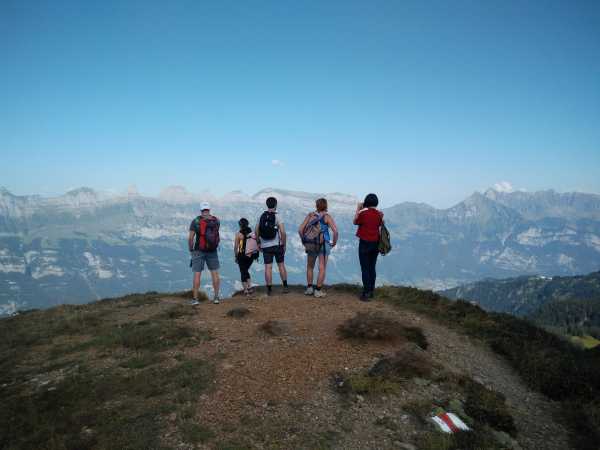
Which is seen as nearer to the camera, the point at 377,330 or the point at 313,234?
the point at 377,330

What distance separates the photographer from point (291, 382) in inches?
318

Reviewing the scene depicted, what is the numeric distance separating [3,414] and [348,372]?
23.1ft

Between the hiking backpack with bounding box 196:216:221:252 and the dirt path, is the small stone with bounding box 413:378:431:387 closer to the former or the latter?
the dirt path

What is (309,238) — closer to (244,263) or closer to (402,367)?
(244,263)

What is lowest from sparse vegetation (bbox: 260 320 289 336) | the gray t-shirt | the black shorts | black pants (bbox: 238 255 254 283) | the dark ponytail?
sparse vegetation (bbox: 260 320 289 336)

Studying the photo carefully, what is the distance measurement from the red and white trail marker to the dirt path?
408 mm

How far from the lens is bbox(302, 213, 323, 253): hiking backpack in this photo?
46.5 feet

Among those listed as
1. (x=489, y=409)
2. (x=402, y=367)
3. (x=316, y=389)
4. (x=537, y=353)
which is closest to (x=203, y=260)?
(x=316, y=389)

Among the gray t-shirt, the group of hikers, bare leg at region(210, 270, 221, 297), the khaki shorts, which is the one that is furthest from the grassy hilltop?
the gray t-shirt

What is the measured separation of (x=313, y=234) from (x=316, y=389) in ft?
23.5

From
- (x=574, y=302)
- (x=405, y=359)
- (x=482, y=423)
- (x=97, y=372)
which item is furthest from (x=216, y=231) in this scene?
(x=574, y=302)

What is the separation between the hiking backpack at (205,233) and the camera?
14164mm

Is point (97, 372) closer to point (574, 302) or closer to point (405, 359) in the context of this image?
point (405, 359)

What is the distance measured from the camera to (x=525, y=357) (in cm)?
1057
